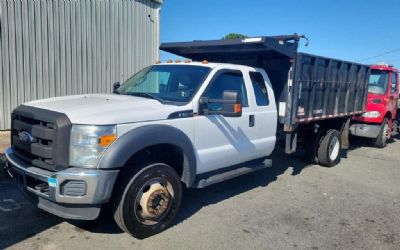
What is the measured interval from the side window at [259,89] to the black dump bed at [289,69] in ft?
1.62

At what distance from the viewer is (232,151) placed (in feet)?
17.4

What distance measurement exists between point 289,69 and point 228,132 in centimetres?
207

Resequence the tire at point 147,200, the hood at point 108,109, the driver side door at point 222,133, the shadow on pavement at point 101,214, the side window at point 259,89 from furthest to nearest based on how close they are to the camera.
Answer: the side window at point 259,89, the driver side door at point 222,133, the shadow on pavement at point 101,214, the tire at point 147,200, the hood at point 108,109

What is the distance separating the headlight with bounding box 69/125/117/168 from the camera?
369 cm

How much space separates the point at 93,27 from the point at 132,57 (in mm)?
1520

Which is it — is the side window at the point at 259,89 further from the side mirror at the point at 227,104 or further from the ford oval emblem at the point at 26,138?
the ford oval emblem at the point at 26,138

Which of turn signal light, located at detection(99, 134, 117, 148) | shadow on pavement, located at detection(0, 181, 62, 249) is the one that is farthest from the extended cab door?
shadow on pavement, located at detection(0, 181, 62, 249)

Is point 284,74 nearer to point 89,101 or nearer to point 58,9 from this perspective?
point 89,101

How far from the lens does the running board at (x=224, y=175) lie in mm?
4898

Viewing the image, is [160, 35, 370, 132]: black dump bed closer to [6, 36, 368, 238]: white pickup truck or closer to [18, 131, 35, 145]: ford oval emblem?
[6, 36, 368, 238]: white pickup truck

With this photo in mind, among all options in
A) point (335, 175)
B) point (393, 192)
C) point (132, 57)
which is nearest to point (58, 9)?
point (132, 57)

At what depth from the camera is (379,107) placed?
10.7m

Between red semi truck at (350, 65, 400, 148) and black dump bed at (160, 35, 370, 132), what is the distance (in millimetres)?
2820

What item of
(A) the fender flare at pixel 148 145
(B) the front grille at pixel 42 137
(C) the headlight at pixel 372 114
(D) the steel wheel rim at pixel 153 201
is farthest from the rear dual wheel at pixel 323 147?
(B) the front grille at pixel 42 137
